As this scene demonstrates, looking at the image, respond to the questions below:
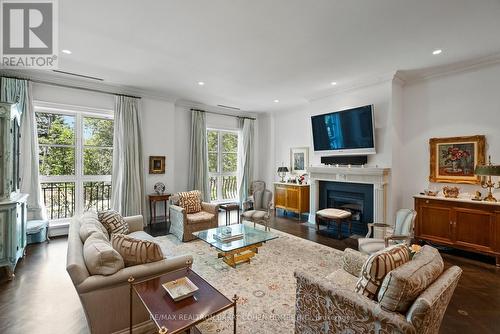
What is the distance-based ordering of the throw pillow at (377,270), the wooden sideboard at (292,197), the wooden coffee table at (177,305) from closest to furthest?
the wooden coffee table at (177,305) < the throw pillow at (377,270) < the wooden sideboard at (292,197)

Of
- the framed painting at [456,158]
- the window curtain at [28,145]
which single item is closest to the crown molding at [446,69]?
the framed painting at [456,158]

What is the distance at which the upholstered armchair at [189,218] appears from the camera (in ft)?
14.1

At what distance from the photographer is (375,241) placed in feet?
10.4

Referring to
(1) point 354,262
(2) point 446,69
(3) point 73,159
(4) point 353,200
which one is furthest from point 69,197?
(2) point 446,69

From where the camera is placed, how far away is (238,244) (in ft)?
10.9

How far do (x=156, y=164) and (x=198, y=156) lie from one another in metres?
1.15

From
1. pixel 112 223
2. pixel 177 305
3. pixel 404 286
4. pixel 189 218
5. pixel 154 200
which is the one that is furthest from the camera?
pixel 154 200

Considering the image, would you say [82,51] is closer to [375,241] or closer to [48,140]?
[48,140]

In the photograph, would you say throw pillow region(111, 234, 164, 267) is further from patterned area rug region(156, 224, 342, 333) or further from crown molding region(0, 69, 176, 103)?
crown molding region(0, 69, 176, 103)

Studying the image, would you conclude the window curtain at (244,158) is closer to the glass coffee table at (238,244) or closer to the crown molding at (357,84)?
the crown molding at (357,84)

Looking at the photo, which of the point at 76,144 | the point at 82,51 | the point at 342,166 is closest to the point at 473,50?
the point at 342,166

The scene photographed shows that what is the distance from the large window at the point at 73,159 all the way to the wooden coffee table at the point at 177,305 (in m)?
4.09

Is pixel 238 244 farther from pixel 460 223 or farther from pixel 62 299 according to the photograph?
pixel 460 223

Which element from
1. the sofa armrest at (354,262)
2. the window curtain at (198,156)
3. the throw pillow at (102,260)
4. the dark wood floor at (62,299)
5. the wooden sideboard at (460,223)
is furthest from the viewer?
the window curtain at (198,156)
